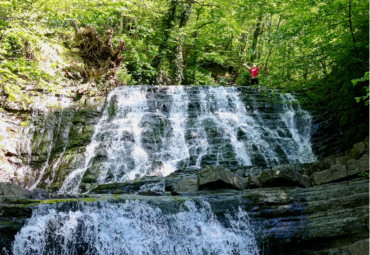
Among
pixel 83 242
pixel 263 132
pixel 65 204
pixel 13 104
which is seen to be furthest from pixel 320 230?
pixel 13 104

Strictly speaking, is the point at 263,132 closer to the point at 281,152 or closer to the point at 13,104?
the point at 281,152

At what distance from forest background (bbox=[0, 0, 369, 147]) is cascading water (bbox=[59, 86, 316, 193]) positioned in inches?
55.9

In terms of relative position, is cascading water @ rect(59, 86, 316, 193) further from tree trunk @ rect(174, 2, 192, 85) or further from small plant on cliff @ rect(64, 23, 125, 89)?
tree trunk @ rect(174, 2, 192, 85)

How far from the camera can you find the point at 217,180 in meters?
6.23

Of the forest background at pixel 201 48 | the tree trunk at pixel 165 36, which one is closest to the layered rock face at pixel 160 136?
the forest background at pixel 201 48

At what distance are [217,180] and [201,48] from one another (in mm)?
14349

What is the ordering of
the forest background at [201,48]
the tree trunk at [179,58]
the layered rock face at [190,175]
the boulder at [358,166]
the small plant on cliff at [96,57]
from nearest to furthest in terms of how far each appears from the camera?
the layered rock face at [190,175], the boulder at [358,166], the forest background at [201,48], the small plant on cliff at [96,57], the tree trunk at [179,58]

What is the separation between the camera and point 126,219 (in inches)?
196

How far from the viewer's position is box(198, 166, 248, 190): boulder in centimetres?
627

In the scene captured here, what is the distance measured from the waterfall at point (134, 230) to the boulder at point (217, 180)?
0.98 metres

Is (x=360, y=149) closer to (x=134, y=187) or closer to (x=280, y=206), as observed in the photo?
(x=280, y=206)

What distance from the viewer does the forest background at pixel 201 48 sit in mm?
7348

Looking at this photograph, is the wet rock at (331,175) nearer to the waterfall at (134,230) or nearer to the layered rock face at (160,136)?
the waterfall at (134,230)

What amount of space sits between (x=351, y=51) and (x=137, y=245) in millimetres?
6865
